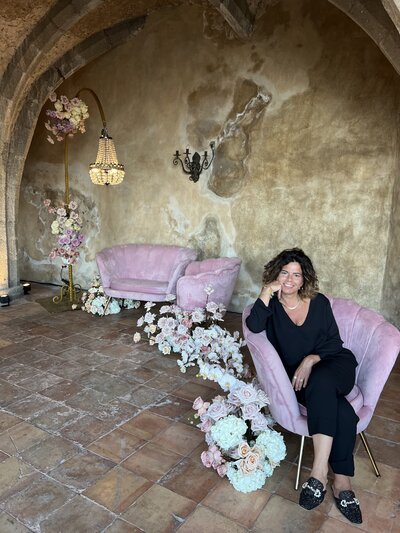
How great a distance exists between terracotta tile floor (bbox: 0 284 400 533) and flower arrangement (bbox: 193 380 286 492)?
0.23 ft

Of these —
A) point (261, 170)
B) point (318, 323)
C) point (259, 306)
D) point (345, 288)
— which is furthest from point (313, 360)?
point (261, 170)

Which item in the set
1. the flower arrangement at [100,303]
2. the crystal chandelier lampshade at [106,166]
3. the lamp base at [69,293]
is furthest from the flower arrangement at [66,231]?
the crystal chandelier lampshade at [106,166]

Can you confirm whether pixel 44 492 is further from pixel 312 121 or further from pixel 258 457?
pixel 312 121

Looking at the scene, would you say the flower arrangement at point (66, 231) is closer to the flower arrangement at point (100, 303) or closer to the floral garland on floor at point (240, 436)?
the flower arrangement at point (100, 303)

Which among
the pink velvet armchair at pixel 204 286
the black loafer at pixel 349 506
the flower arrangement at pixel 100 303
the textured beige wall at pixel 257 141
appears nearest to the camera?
the black loafer at pixel 349 506

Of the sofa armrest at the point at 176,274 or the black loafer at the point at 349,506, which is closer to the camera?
the black loafer at the point at 349,506

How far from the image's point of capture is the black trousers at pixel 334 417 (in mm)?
1866

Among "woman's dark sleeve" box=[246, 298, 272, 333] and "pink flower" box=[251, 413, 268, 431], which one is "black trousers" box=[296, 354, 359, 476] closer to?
"pink flower" box=[251, 413, 268, 431]

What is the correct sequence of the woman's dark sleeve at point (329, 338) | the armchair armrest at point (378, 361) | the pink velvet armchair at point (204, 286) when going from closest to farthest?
the armchair armrest at point (378, 361), the woman's dark sleeve at point (329, 338), the pink velvet armchair at point (204, 286)

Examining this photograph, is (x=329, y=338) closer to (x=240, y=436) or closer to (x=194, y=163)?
(x=240, y=436)

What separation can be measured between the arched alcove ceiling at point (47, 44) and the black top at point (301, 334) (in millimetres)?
3551

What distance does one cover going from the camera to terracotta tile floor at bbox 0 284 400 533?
1804 mm

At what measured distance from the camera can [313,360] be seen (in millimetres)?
2127

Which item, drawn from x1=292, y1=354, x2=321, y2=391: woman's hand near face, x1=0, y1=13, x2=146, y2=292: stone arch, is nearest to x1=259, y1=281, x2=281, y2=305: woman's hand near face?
x1=292, y1=354, x2=321, y2=391: woman's hand near face
